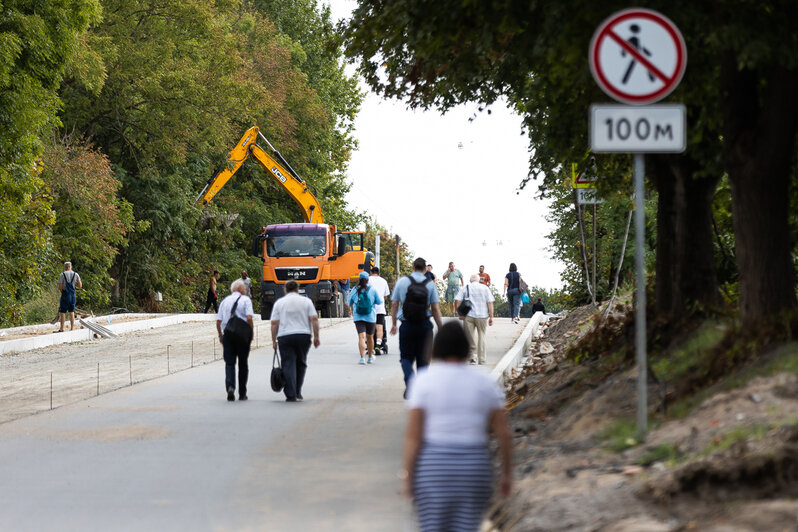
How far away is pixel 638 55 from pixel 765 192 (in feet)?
9.20

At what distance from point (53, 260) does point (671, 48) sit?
3262 cm

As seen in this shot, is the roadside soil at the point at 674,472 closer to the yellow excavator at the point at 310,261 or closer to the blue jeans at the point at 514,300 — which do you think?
the blue jeans at the point at 514,300

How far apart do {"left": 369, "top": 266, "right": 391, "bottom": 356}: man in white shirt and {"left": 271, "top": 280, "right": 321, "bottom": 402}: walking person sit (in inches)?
242

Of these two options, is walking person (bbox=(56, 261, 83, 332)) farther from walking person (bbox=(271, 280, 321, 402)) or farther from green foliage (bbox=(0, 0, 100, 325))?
walking person (bbox=(271, 280, 321, 402))

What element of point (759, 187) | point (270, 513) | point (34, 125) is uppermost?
point (34, 125)

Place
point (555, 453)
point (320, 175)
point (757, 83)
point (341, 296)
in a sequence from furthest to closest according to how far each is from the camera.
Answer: point (320, 175)
point (341, 296)
point (757, 83)
point (555, 453)

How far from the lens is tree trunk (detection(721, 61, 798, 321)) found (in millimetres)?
10469

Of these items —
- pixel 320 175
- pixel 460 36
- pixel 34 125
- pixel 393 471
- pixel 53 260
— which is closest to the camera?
pixel 393 471

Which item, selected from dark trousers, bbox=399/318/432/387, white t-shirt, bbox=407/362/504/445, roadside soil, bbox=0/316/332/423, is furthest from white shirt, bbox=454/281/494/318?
white t-shirt, bbox=407/362/504/445

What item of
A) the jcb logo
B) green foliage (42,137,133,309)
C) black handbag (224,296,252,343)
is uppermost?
the jcb logo

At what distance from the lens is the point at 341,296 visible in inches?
1726

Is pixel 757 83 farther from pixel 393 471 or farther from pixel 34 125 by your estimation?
pixel 34 125

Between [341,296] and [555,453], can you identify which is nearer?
[555,453]

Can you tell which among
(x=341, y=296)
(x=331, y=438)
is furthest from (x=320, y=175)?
(x=331, y=438)
